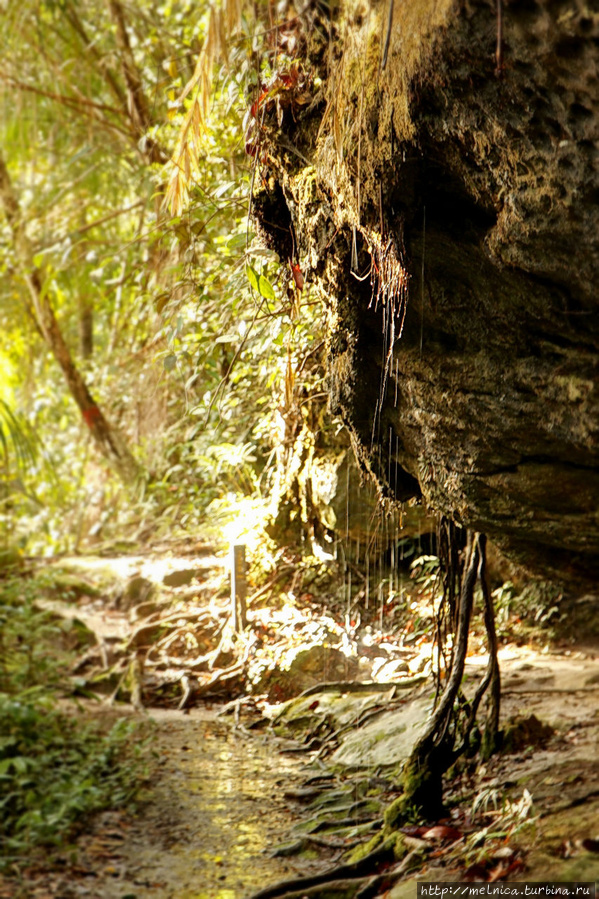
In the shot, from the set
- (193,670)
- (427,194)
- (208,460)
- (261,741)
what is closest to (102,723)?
(193,670)

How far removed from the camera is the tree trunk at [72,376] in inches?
275

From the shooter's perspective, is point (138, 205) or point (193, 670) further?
point (138, 205)

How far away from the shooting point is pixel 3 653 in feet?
13.9

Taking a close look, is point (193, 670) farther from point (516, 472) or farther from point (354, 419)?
point (516, 472)

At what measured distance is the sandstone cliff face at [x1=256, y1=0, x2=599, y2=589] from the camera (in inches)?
69.7

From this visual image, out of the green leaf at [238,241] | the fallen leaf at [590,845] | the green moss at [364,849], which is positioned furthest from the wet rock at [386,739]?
the green leaf at [238,241]

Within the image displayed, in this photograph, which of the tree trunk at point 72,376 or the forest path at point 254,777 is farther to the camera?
the tree trunk at point 72,376

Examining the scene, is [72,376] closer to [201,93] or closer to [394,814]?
[201,93]

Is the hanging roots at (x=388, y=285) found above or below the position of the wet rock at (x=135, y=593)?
above

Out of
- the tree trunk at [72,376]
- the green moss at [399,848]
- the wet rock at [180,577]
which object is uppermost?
the tree trunk at [72,376]

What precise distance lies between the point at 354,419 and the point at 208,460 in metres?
2.31

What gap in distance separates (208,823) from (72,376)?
5.13m

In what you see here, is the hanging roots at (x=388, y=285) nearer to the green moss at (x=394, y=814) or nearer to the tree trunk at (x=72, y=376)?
the green moss at (x=394, y=814)

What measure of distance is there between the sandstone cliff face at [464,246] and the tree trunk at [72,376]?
4.68 m
